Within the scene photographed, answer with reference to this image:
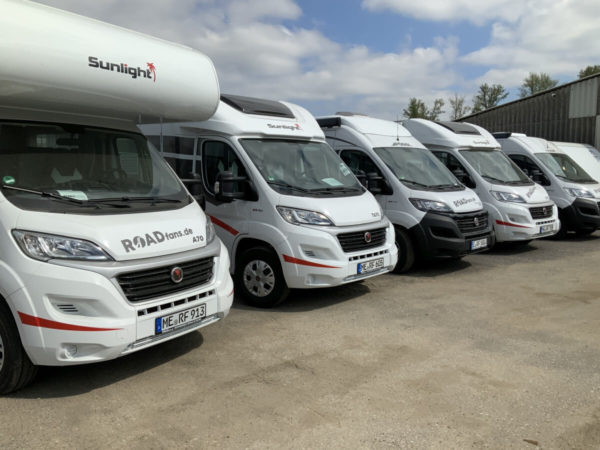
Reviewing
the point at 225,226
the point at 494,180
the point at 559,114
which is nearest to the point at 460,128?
the point at 494,180

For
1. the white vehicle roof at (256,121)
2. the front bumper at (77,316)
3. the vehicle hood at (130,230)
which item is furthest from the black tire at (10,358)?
the white vehicle roof at (256,121)

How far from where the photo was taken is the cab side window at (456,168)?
34.9ft

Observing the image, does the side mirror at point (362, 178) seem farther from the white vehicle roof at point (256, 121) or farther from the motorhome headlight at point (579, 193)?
the motorhome headlight at point (579, 193)

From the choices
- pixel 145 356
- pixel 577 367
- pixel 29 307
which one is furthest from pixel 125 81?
pixel 577 367

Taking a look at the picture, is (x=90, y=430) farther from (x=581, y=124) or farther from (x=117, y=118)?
(x=581, y=124)

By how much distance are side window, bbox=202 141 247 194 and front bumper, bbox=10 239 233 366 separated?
2790 mm

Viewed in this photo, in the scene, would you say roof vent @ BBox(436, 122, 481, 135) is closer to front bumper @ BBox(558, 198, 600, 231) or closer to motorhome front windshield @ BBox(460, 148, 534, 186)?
motorhome front windshield @ BBox(460, 148, 534, 186)

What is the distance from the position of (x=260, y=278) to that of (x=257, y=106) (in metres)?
2.33

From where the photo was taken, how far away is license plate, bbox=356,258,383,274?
653 cm

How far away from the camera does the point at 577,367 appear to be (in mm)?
4699

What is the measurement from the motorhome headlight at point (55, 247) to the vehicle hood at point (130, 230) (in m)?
0.04

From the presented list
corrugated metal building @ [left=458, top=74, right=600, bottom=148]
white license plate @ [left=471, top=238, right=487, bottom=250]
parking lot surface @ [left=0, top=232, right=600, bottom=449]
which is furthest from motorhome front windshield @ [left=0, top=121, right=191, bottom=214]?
corrugated metal building @ [left=458, top=74, right=600, bottom=148]

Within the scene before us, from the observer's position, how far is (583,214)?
11.9m

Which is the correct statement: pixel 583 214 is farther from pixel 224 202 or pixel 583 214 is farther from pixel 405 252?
pixel 224 202
